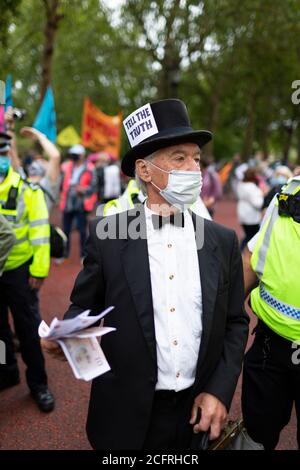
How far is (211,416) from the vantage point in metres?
2.00

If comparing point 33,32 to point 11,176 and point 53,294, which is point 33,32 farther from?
point 11,176

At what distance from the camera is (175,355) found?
2.04m

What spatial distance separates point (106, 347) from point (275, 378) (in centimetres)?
99

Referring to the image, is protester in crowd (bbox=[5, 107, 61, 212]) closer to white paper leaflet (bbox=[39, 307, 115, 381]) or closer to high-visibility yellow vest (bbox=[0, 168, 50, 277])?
high-visibility yellow vest (bbox=[0, 168, 50, 277])

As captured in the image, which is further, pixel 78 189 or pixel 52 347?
pixel 78 189

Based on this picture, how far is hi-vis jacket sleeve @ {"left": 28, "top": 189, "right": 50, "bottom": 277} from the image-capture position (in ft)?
12.3

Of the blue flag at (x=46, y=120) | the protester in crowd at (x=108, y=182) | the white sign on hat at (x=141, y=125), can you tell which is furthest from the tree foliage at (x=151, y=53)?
the white sign on hat at (x=141, y=125)

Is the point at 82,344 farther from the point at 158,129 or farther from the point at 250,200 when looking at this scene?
the point at 250,200

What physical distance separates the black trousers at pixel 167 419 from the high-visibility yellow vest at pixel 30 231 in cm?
192

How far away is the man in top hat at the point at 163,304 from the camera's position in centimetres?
204

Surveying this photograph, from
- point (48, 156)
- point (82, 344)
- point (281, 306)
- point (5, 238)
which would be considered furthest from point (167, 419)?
point (48, 156)

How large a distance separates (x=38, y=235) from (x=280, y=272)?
206 cm

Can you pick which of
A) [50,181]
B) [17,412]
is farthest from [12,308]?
[50,181]

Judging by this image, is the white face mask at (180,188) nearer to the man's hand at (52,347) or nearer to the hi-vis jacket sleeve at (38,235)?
the man's hand at (52,347)
